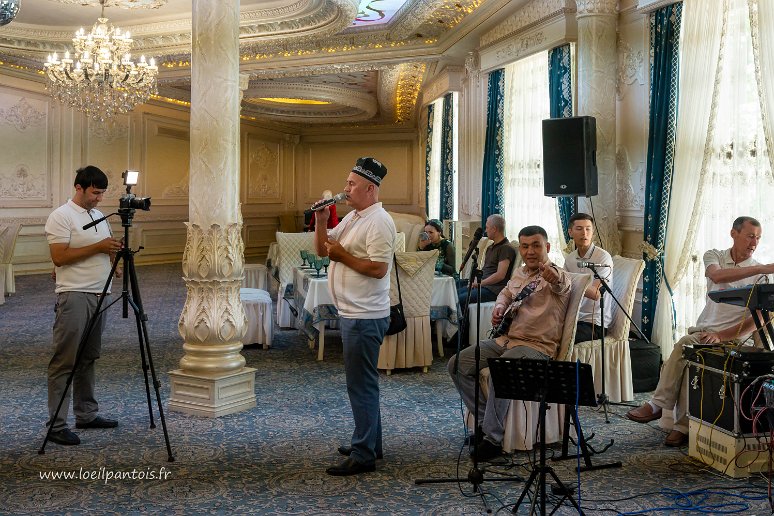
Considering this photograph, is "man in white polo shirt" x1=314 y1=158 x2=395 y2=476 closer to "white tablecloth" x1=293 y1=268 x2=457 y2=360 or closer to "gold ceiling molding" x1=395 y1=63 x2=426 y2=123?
"white tablecloth" x1=293 y1=268 x2=457 y2=360

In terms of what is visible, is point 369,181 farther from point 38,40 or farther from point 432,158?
point 432,158

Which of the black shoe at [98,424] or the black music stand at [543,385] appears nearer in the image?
the black music stand at [543,385]

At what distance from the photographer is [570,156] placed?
20.7 ft

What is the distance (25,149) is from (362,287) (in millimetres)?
10729

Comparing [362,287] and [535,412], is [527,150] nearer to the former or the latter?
[535,412]

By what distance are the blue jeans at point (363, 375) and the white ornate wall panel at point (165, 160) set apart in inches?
477

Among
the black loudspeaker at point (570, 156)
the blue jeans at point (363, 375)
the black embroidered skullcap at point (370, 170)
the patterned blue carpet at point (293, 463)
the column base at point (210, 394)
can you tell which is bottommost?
the patterned blue carpet at point (293, 463)

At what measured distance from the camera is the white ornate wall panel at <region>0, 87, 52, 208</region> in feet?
40.1

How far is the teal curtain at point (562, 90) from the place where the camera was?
724cm

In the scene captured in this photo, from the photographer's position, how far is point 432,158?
45.6ft

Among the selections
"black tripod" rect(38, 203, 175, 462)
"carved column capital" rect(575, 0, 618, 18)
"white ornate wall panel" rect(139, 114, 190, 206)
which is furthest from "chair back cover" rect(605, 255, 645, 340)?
"white ornate wall panel" rect(139, 114, 190, 206)

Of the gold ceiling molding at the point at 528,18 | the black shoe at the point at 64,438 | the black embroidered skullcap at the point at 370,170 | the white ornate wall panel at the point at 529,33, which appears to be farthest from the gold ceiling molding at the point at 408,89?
the black shoe at the point at 64,438

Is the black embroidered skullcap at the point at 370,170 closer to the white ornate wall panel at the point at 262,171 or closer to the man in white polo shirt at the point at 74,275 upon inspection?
the man in white polo shirt at the point at 74,275

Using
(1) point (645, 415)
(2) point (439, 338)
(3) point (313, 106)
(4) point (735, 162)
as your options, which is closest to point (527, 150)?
(2) point (439, 338)
